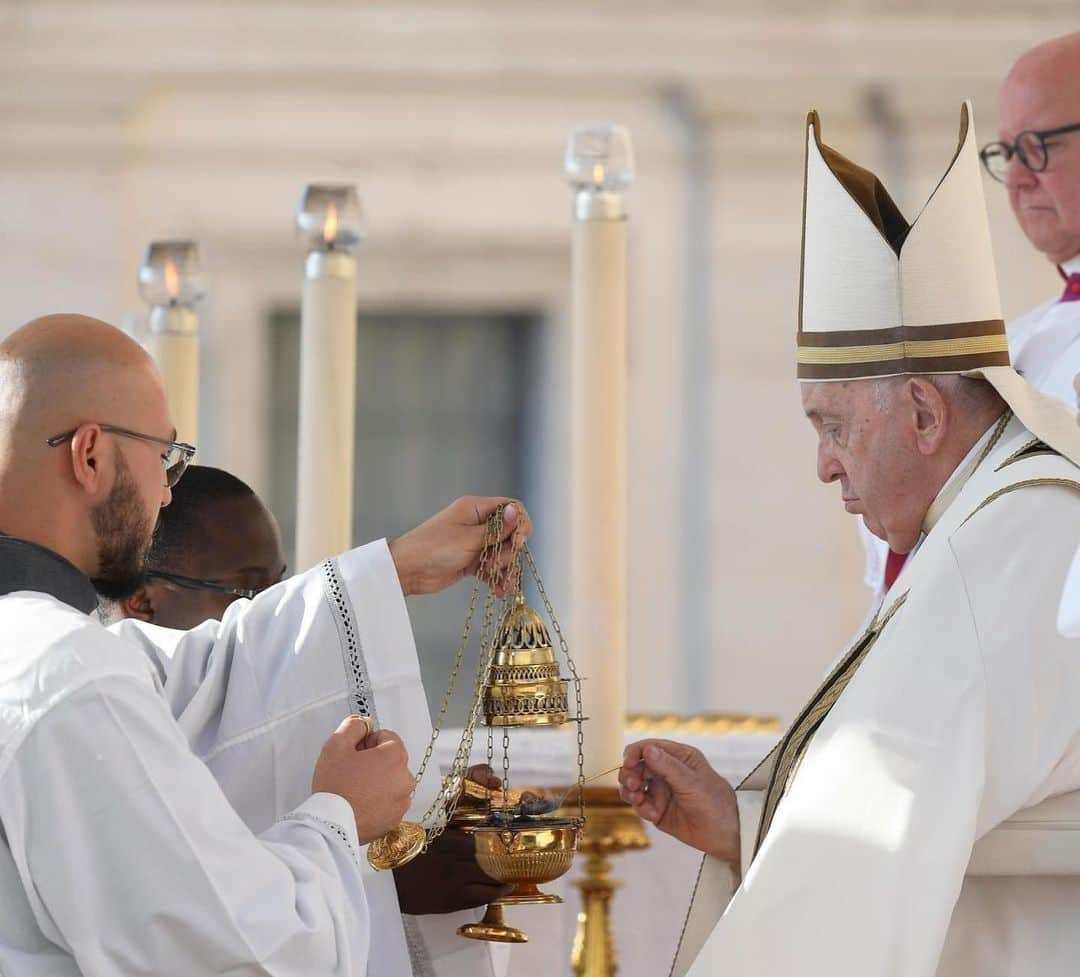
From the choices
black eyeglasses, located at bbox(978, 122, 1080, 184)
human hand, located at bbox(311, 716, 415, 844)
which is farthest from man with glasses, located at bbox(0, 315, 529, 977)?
black eyeglasses, located at bbox(978, 122, 1080, 184)

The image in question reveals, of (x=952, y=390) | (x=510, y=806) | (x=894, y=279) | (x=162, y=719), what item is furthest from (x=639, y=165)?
(x=162, y=719)

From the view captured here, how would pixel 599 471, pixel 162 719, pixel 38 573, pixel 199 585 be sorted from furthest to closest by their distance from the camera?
pixel 199 585, pixel 599 471, pixel 38 573, pixel 162 719

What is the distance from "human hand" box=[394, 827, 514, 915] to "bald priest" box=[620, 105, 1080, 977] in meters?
0.29

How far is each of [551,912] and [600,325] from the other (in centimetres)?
117

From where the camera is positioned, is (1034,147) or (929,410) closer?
(929,410)

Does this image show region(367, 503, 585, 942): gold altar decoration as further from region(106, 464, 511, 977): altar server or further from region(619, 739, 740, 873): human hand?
region(106, 464, 511, 977): altar server

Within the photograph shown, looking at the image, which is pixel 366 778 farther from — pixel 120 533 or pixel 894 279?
pixel 894 279

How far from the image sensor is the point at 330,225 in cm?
370

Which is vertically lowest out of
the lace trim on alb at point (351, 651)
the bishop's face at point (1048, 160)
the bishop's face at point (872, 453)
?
the lace trim on alb at point (351, 651)

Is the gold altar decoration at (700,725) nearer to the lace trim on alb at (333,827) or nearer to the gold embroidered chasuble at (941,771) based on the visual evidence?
the gold embroidered chasuble at (941,771)

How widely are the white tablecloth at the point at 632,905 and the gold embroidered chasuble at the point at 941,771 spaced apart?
0.79 meters

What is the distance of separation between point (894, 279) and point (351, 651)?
1.07 metres

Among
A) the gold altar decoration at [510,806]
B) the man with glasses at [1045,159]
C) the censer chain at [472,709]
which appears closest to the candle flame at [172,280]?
the censer chain at [472,709]

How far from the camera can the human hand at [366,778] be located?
2.66 m
